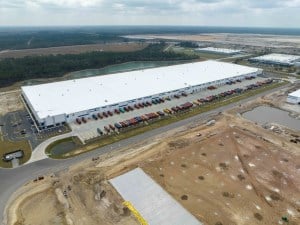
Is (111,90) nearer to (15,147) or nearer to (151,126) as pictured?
(151,126)

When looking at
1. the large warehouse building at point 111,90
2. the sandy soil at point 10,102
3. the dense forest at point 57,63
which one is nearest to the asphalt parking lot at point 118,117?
the large warehouse building at point 111,90

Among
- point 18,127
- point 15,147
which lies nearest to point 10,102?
point 18,127

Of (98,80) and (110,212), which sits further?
(98,80)

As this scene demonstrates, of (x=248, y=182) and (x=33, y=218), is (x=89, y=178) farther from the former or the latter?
(x=248, y=182)

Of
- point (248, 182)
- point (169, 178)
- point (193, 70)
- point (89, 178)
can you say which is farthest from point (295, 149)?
point (193, 70)

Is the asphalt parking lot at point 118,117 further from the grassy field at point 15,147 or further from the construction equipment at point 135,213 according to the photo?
the construction equipment at point 135,213

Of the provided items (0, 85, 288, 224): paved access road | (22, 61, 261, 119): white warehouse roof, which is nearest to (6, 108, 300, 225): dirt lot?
(0, 85, 288, 224): paved access road
